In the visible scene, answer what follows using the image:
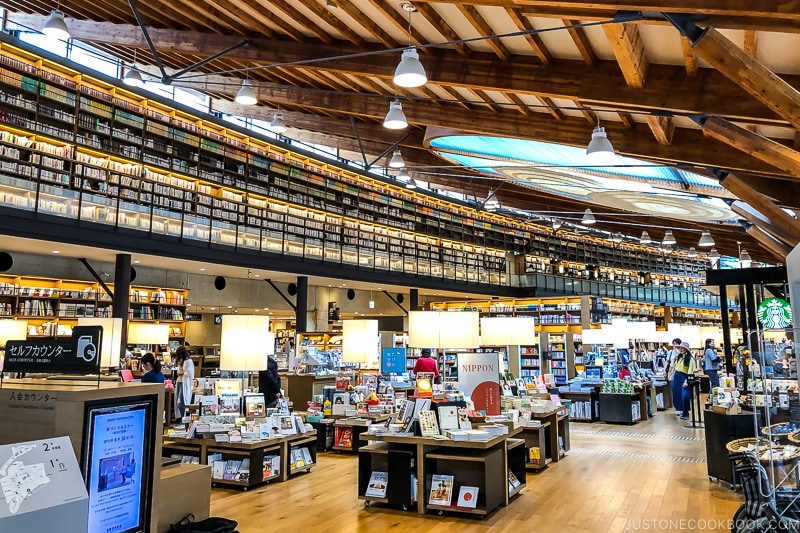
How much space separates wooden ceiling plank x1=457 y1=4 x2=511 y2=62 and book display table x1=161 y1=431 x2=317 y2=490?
4.54 meters

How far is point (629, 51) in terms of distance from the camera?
14.2 feet

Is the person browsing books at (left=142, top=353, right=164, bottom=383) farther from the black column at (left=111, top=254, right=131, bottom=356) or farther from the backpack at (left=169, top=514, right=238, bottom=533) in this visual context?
the backpack at (left=169, top=514, right=238, bottom=533)

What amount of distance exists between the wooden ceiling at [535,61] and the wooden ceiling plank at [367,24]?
0.06 feet

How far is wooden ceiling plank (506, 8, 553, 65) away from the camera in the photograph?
4.79 metres

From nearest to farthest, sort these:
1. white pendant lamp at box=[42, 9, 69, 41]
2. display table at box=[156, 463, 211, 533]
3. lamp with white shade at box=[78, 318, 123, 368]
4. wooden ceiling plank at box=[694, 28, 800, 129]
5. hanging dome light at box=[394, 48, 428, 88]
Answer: display table at box=[156, 463, 211, 533]
wooden ceiling plank at box=[694, 28, 800, 129]
hanging dome light at box=[394, 48, 428, 88]
lamp with white shade at box=[78, 318, 123, 368]
white pendant lamp at box=[42, 9, 69, 41]

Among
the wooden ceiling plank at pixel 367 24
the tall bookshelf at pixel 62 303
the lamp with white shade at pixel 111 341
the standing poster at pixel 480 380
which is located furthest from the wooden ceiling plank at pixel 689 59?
the tall bookshelf at pixel 62 303

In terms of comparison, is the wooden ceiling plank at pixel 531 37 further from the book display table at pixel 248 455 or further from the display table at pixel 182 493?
the book display table at pixel 248 455

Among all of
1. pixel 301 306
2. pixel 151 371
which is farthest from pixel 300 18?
pixel 301 306

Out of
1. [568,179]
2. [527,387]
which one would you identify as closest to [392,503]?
[527,387]

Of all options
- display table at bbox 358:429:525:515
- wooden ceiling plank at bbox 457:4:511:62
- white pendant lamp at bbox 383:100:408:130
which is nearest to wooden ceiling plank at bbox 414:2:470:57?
wooden ceiling plank at bbox 457:4:511:62

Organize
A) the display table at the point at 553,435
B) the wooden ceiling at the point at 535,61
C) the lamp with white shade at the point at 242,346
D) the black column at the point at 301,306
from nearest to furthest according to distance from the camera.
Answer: the wooden ceiling at the point at 535,61 < the lamp with white shade at the point at 242,346 < the display table at the point at 553,435 < the black column at the point at 301,306

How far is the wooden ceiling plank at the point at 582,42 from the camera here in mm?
4859

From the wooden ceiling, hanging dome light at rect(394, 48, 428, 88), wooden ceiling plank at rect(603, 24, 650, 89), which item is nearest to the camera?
the wooden ceiling

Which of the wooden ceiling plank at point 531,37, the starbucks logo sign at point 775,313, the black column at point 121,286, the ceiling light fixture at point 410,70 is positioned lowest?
the starbucks logo sign at point 775,313
